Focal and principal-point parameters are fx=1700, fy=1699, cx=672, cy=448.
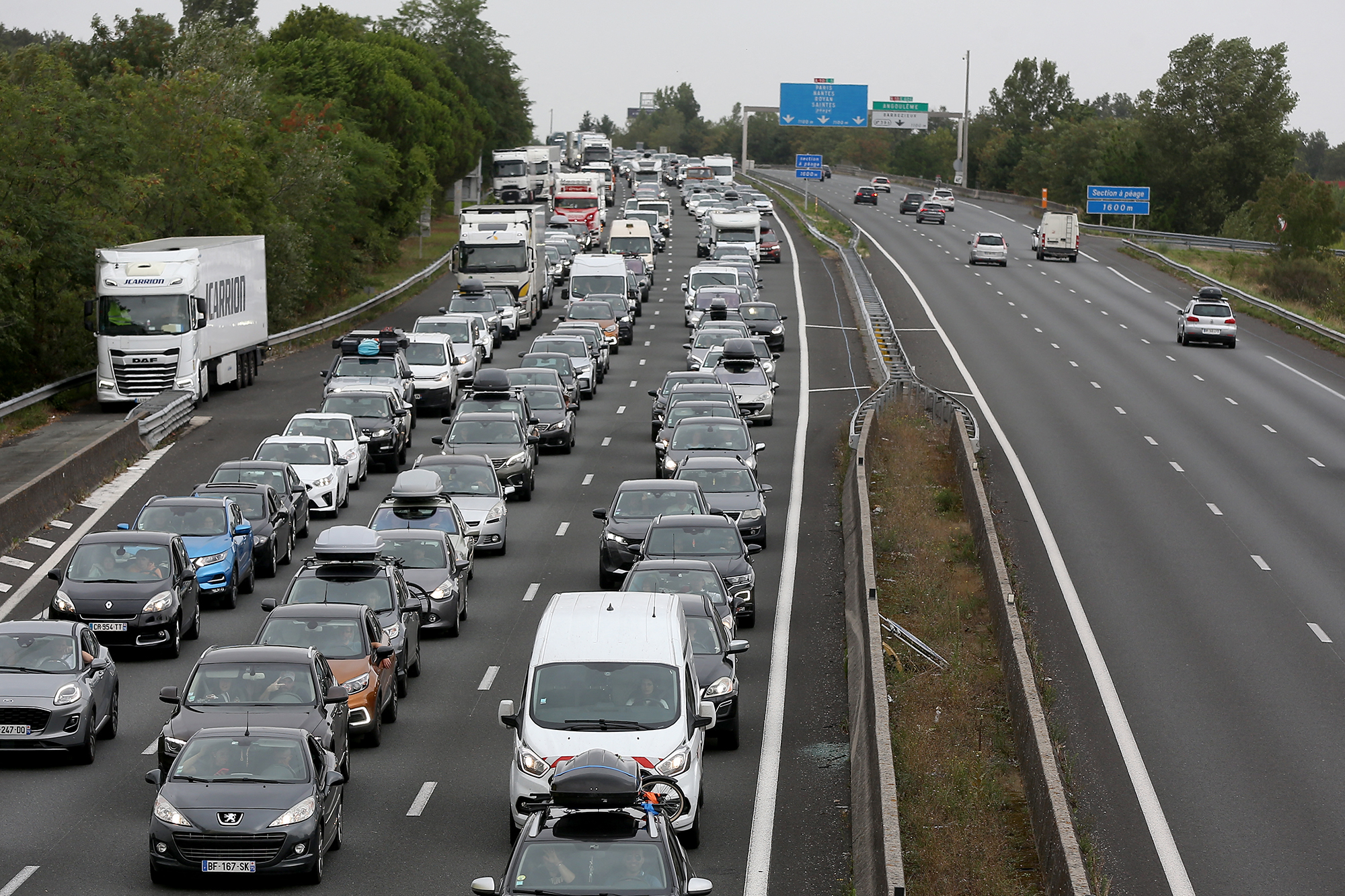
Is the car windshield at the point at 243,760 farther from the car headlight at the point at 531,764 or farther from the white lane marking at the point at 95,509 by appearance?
the white lane marking at the point at 95,509

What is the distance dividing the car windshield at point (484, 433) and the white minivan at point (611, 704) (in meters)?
16.9

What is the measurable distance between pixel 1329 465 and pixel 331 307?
41.8 metres

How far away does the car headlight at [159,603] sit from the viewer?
69.5 ft

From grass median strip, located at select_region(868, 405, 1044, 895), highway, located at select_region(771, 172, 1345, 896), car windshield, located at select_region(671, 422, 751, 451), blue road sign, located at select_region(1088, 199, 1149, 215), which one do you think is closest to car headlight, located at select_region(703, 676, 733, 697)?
grass median strip, located at select_region(868, 405, 1044, 895)

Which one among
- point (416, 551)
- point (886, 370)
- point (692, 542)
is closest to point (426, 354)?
point (886, 370)

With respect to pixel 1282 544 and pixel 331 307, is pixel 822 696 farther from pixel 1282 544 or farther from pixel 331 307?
pixel 331 307

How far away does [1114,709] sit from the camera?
771 inches

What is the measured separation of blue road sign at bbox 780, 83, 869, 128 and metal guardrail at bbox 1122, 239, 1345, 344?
2741cm

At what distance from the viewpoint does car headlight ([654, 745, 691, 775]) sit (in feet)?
47.2

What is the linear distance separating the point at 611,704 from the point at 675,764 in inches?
34.3

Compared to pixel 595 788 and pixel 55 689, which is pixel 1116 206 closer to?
pixel 55 689

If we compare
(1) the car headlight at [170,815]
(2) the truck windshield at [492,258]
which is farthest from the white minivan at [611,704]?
(2) the truck windshield at [492,258]

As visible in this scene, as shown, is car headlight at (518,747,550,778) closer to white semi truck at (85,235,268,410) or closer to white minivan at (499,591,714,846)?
white minivan at (499,591,714,846)

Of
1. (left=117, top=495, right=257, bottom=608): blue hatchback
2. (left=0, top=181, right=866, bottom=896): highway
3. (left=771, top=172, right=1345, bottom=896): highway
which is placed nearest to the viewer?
(left=0, top=181, right=866, bottom=896): highway
